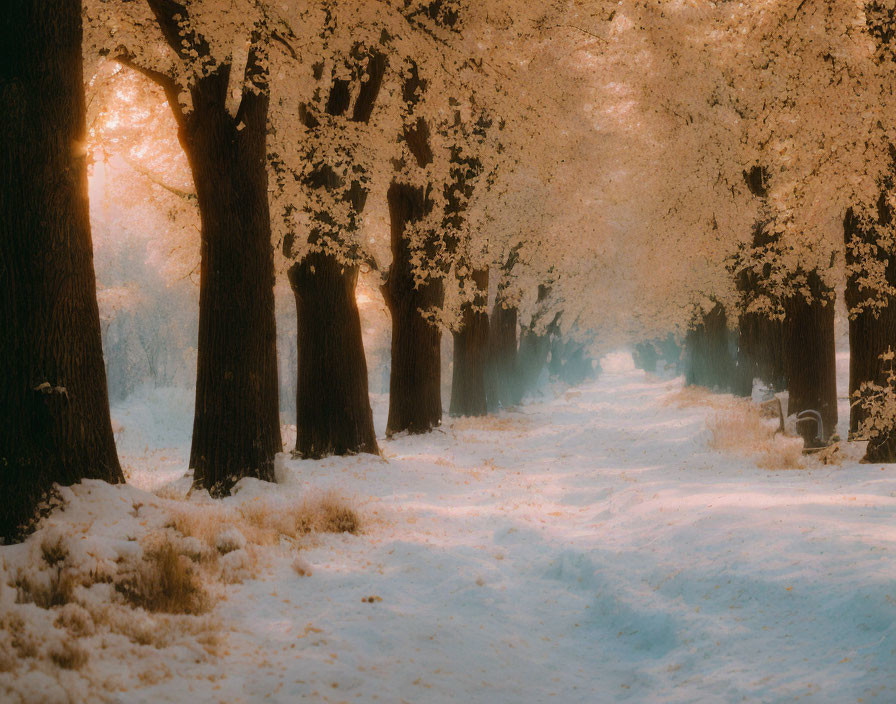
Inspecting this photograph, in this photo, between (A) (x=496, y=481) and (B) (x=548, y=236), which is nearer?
(A) (x=496, y=481)

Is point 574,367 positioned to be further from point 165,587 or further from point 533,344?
point 165,587

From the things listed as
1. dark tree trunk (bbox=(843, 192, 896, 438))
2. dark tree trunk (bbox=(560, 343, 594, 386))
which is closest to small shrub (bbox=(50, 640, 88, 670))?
dark tree trunk (bbox=(843, 192, 896, 438))

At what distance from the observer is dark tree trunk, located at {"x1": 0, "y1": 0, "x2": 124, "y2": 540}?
5695mm

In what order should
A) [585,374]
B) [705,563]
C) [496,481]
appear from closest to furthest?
[705,563]
[496,481]
[585,374]

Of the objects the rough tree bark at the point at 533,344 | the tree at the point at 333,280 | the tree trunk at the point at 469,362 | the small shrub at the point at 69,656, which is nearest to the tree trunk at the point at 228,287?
the tree at the point at 333,280

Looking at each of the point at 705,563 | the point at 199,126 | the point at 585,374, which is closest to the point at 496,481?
the point at 705,563

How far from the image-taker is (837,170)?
34.9 ft

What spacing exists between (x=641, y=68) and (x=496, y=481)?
1016 centimetres

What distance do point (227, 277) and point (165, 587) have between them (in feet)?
17.1

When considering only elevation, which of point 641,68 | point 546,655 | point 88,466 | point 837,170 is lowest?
point 546,655

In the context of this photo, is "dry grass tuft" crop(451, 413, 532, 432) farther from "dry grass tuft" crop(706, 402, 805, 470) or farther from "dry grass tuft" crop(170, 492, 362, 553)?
"dry grass tuft" crop(170, 492, 362, 553)

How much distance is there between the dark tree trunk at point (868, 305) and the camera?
38.1 feet

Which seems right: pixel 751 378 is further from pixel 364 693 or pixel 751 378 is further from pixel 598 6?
pixel 364 693

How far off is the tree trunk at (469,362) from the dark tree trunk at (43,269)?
1727cm
